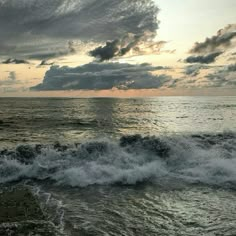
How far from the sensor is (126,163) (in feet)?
58.0

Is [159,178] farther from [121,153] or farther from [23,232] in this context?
[23,232]

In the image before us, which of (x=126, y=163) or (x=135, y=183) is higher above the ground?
(x=126, y=163)

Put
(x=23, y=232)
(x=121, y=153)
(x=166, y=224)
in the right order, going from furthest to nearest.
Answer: (x=121, y=153), (x=166, y=224), (x=23, y=232)

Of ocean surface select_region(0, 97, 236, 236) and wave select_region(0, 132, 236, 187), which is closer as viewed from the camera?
ocean surface select_region(0, 97, 236, 236)

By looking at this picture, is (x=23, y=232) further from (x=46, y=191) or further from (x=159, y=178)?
(x=159, y=178)

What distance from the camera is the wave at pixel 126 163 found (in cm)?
1524

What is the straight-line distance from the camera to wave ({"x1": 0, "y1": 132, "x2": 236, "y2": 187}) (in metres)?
15.2

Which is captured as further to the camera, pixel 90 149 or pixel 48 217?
pixel 90 149

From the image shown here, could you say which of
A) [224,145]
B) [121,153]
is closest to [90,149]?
[121,153]

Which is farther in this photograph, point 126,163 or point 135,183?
point 126,163

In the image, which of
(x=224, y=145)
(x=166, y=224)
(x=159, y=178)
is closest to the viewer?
(x=166, y=224)

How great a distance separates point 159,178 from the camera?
15422 mm

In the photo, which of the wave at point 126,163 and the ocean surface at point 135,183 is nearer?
Result: the ocean surface at point 135,183

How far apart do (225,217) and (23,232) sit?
19.7 ft
